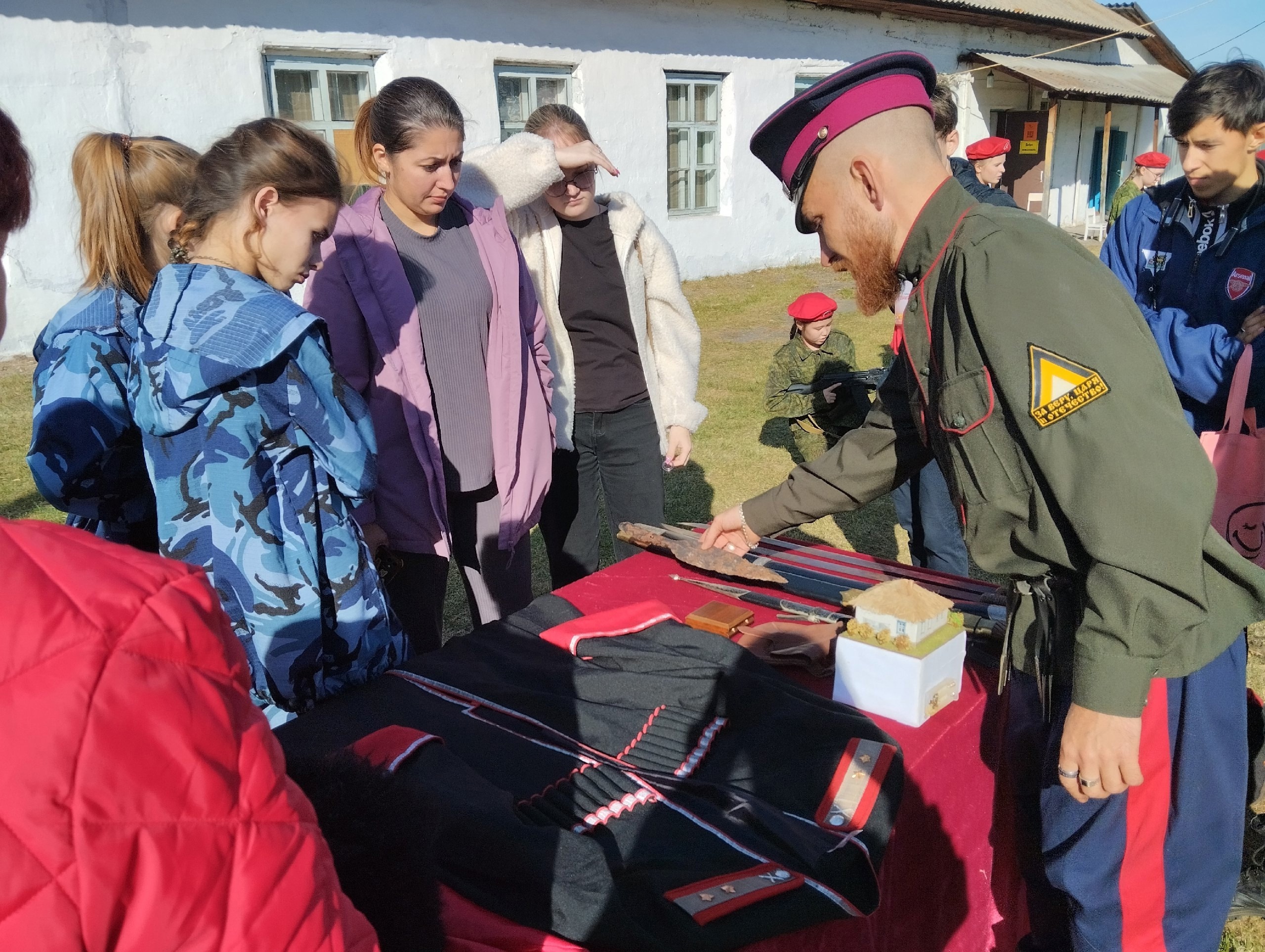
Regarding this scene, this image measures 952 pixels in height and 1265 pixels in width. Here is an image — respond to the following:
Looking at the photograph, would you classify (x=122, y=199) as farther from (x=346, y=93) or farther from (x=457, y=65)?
(x=457, y=65)

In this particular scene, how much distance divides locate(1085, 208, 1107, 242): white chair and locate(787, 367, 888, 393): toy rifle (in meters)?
14.5

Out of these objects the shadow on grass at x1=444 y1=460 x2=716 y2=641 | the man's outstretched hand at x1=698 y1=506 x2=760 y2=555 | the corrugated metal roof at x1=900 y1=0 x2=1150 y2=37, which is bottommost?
the shadow on grass at x1=444 y1=460 x2=716 y2=641

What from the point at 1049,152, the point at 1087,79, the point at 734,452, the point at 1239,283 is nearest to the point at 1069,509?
the point at 1239,283

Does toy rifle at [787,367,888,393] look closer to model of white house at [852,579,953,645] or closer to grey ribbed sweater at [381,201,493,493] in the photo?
grey ribbed sweater at [381,201,493,493]

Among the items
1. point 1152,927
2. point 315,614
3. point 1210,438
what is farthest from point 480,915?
point 1210,438

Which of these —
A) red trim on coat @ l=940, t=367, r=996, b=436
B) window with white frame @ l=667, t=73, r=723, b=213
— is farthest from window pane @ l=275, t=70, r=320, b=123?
red trim on coat @ l=940, t=367, r=996, b=436

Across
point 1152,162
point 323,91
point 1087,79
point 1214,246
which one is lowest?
point 1214,246

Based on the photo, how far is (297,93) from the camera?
8484 mm

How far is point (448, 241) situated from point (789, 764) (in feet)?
5.55

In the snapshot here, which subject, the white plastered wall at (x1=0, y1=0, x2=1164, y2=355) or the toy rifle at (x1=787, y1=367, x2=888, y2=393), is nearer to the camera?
the toy rifle at (x1=787, y1=367, x2=888, y2=393)

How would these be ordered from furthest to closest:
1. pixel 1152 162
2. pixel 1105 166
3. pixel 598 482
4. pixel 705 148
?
pixel 1105 166
pixel 705 148
pixel 1152 162
pixel 598 482

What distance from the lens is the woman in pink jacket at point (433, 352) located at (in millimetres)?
2400

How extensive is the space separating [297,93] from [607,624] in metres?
8.12

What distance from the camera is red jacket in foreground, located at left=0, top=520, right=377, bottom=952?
0.57 metres
